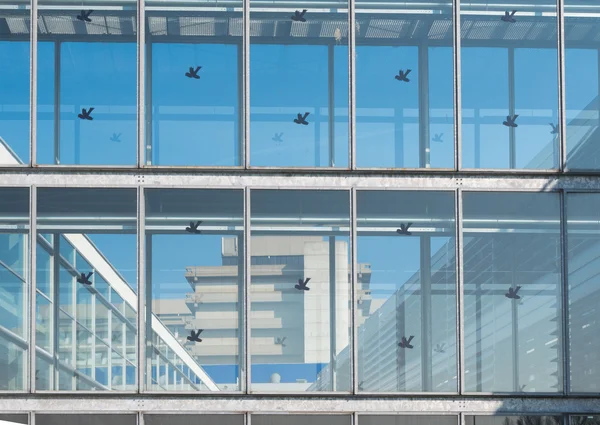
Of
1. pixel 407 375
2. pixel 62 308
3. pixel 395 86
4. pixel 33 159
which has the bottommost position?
pixel 407 375

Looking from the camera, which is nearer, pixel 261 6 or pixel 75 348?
pixel 75 348

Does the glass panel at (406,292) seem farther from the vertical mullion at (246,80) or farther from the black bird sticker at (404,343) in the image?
the vertical mullion at (246,80)

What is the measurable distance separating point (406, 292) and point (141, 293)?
405cm

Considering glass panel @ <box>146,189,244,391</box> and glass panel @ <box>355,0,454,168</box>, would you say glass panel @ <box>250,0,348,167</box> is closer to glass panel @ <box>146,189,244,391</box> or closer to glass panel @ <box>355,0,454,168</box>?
glass panel @ <box>355,0,454,168</box>

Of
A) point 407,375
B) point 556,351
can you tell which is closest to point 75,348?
point 407,375

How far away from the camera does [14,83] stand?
15.6 m

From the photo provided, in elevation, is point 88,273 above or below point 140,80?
below

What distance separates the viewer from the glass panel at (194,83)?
15.7m

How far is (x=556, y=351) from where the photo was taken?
15.5m

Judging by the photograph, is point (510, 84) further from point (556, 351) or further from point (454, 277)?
point (556, 351)

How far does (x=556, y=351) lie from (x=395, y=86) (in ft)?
15.9

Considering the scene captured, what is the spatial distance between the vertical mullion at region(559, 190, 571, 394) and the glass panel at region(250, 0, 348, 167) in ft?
11.6

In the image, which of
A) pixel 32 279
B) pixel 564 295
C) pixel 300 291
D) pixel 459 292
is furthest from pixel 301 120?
pixel 564 295

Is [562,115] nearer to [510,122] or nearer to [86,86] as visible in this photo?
[510,122]
